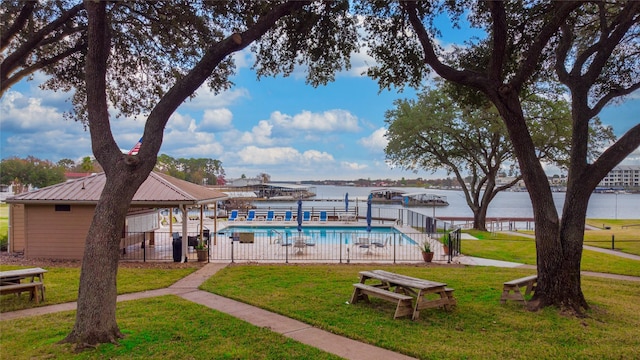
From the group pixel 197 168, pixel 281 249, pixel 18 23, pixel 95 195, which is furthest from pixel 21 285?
pixel 197 168

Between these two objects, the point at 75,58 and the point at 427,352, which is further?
the point at 75,58

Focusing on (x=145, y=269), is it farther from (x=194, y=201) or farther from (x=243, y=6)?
(x=243, y=6)

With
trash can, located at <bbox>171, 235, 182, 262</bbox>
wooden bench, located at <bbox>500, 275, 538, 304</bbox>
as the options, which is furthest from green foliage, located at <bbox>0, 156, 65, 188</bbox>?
wooden bench, located at <bbox>500, 275, 538, 304</bbox>

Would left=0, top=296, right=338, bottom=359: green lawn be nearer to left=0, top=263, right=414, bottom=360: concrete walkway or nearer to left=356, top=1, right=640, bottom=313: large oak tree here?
left=0, top=263, right=414, bottom=360: concrete walkway

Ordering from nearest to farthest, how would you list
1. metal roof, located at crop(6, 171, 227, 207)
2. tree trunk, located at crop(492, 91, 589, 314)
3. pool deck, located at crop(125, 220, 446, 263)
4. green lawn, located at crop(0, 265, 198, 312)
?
tree trunk, located at crop(492, 91, 589, 314) → green lawn, located at crop(0, 265, 198, 312) → metal roof, located at crop(6, 171, 227, 207) → pool deck, located at crop(125, 220, 446, 263)

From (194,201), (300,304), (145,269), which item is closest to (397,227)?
(194,201)

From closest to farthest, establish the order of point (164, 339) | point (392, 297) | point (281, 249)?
point (164, 339)
point (392, 297)
point (281, 249)

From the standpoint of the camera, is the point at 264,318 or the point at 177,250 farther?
the point at 177,250

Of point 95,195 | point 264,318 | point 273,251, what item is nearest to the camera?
point 264,318

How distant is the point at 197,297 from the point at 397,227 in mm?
19787

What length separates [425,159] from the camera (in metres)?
31.1

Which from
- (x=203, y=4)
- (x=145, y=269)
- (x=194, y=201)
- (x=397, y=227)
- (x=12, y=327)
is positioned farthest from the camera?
(x=397, y=227)

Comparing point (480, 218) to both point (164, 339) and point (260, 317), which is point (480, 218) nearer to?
point (260, 317)

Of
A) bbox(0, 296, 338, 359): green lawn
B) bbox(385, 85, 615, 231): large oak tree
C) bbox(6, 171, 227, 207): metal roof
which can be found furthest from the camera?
bbox(385, 85, 615, 231): large oak tree
